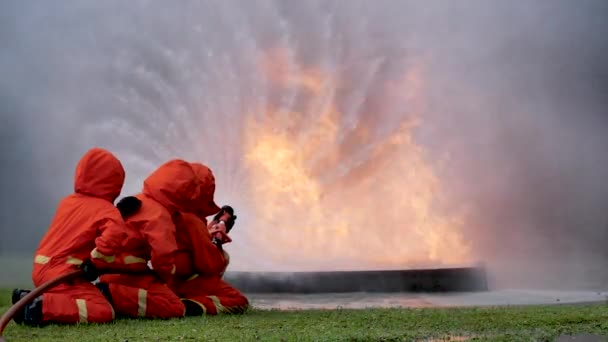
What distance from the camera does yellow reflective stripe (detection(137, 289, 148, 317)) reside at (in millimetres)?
6762

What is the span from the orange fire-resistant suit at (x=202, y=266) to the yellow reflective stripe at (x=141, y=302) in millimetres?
543

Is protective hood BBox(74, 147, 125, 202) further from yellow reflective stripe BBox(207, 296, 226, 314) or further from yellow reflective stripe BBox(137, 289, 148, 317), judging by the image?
yellow reflective stripe BBox(207, 296, 226, 314)

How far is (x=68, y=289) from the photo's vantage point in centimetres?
635

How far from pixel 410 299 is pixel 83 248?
5620 millimetres

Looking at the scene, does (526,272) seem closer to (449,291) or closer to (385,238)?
(385,238)

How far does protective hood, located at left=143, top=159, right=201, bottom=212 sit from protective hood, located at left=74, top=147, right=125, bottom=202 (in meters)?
0.42

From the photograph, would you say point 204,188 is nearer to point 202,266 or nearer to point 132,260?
point 202,266

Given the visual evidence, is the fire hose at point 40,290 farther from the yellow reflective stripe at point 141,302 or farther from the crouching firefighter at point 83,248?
the yellow reflective stripe at point 141,302

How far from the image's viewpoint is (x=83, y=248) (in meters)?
6.59

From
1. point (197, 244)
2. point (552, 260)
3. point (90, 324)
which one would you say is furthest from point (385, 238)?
point (90, 324)

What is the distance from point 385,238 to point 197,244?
9.85m

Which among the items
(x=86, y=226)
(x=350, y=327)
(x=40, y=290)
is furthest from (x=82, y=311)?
(x=350, y=327)

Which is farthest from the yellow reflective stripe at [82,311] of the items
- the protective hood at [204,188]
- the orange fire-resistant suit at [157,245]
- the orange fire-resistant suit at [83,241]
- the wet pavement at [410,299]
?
the wet pavement at [410,299]

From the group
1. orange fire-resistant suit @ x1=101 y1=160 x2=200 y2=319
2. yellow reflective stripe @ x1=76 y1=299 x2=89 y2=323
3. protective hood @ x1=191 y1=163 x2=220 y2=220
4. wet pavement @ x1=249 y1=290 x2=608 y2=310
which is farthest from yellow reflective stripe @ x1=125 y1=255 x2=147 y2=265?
wet pavement @ x1=249 y1=290 x2=608 y2=310
